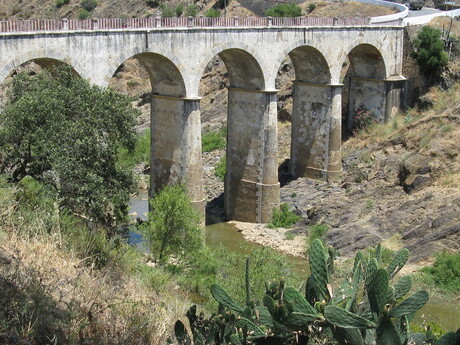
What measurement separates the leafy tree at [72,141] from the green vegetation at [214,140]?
2209 centimetres

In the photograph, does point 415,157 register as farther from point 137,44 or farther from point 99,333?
point 99,333

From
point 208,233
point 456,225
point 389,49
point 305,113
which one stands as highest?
point 389,49

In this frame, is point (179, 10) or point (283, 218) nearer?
point (283, 218)

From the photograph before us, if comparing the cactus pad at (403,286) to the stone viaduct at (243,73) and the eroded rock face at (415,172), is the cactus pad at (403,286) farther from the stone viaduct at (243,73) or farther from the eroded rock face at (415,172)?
the eroded rock face at (415,172)

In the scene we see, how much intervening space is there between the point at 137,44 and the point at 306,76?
38.2ft

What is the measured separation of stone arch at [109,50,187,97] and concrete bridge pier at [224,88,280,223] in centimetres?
444

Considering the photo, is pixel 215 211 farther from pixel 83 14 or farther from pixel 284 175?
pixel 83 14

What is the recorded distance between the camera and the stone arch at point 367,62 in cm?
3678

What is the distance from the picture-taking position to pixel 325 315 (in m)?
6.84

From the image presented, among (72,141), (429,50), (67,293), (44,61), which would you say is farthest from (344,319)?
(429,50)

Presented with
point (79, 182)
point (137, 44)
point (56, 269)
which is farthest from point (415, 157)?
point (56, 269)

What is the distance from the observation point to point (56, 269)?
10328 millimetres

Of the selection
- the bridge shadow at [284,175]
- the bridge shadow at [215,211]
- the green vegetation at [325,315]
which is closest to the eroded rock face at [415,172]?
the bridge shadow at [284,175]

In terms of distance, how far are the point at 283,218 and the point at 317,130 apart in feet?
18.3
